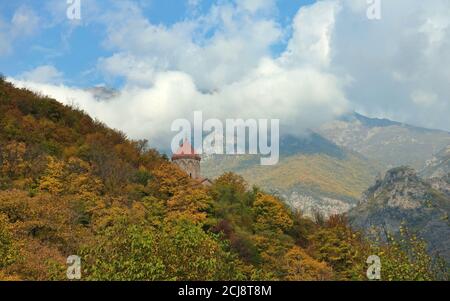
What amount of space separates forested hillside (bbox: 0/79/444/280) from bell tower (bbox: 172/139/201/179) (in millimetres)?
16696

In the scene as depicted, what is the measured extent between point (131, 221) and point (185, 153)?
2812 inches

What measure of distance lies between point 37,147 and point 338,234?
4038 centimetres

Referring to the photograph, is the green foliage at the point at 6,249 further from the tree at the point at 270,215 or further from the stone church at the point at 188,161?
the stone church at the point at 188,161

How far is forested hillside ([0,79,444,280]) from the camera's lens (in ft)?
78.7

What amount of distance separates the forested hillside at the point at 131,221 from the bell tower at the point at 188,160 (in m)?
16.7

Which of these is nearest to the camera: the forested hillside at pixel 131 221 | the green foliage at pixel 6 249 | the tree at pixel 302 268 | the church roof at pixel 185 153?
the forested hillside at pixel 131 221

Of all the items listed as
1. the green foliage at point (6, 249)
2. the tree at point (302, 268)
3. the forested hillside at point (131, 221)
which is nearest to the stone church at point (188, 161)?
the forested hillside at point (131, 221)

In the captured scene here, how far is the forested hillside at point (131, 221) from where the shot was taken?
78.7 ft

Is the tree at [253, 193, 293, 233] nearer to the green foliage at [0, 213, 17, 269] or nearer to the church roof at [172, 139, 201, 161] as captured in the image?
the green foliage at [0, 213, 17, 269]

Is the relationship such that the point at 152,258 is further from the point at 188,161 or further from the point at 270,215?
the point at 188,161

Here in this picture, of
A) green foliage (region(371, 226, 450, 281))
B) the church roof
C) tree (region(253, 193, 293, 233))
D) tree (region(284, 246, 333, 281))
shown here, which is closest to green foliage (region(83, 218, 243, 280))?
green foliage (region(371, 226, 450, 281))

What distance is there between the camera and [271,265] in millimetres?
56094
